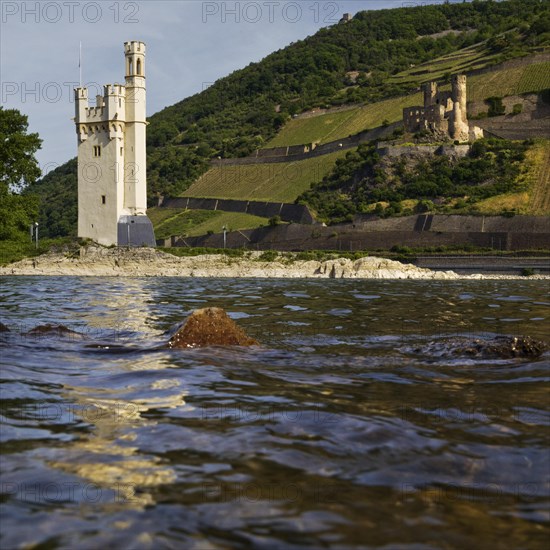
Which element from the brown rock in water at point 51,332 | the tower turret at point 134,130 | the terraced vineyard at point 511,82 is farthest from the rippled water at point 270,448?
the terraced vineyard at point 511,82

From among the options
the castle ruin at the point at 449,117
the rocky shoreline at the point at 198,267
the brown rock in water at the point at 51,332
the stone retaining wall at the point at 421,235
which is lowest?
the rocky shoreline at the point at 198,267

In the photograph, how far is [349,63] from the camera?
190m

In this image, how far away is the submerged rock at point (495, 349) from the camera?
453 inches

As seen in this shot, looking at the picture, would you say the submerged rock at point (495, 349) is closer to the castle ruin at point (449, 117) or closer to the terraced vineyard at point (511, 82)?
the castle ruin at point (449, 117)

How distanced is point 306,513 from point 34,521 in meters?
1.57

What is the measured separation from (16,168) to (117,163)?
2002cm

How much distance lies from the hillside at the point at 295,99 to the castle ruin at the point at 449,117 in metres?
17.3

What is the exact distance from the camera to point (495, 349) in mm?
11672

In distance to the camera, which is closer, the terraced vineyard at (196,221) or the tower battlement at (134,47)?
the tower battlement at (134,47)

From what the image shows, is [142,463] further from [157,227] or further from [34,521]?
[157,227]

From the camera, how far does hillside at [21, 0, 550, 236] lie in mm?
116188

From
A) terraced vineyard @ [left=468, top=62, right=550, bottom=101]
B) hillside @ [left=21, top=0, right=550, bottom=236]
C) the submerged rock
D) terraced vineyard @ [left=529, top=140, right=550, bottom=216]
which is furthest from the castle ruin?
the submerged rock

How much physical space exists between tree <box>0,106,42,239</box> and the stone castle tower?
18382 mm

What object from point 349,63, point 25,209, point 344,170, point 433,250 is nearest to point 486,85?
point 344,170
